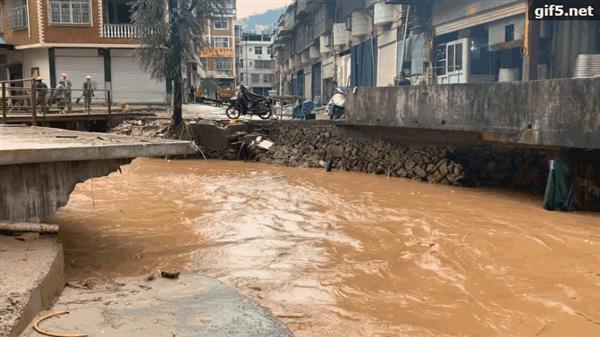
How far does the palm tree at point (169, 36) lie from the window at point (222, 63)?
51835 mm

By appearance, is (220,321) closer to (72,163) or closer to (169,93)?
(72,163)

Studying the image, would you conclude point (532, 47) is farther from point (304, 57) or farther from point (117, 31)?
point (304, 57)

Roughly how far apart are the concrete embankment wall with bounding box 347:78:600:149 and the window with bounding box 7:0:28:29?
2342cm

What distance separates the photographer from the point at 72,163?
21.5 ft

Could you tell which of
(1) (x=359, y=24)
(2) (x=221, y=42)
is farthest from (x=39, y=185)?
(2) (x=221, y=42)

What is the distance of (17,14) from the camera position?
1207 inches

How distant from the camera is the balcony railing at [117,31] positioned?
2928cm

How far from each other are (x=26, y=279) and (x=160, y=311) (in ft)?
3.46

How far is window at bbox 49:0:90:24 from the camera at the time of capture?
28828 millimetres

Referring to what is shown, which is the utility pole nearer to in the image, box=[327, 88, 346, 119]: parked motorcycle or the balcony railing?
box=[327, 88, 346, 119]: parked motorcycle

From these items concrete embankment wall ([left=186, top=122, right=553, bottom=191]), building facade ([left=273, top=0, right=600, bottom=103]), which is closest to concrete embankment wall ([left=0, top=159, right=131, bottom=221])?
concrete embankment wall ([left=186, top=122, right=553, bottom=191])

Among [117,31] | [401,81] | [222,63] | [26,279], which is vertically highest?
[222,63]

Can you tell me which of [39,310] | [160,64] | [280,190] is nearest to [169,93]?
[160,64]

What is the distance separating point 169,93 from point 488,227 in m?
23.9
